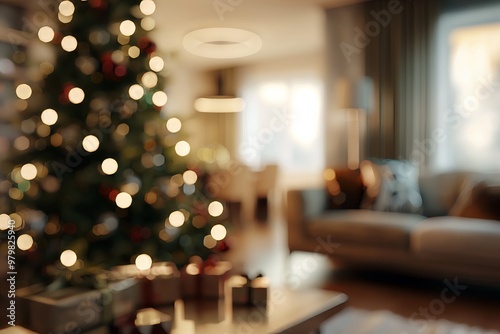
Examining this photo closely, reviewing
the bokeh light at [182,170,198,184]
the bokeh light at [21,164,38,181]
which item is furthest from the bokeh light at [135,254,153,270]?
the bokeh light at [21,164,38,181]

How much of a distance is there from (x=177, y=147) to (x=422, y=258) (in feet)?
5.30

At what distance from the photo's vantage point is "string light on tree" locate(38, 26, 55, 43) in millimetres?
2549

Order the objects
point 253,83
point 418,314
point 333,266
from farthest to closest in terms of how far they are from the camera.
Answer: point 253,83 < point 333,266 < point 418,314

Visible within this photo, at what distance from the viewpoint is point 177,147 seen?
2.75m

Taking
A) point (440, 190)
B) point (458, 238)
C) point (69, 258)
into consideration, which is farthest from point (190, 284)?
point (440, 190)

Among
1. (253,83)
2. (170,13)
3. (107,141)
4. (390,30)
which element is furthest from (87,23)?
(253,83)

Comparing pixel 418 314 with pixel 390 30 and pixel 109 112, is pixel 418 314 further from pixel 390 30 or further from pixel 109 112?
pixel 390 30

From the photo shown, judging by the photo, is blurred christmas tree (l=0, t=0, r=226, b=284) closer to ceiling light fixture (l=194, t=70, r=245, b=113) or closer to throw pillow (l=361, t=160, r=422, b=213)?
throw pillow (l=361, t=160, r=422, b=213)

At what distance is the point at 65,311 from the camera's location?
1378 mm

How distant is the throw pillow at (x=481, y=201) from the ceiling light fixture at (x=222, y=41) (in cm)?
327

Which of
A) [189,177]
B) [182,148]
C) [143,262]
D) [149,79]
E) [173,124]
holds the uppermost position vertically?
[149,79]

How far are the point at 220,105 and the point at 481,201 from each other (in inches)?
209

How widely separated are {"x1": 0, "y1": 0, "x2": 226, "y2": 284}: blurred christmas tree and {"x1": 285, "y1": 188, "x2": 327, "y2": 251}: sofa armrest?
909 millimetres

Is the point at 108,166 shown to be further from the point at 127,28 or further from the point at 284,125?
the point at 284,125
